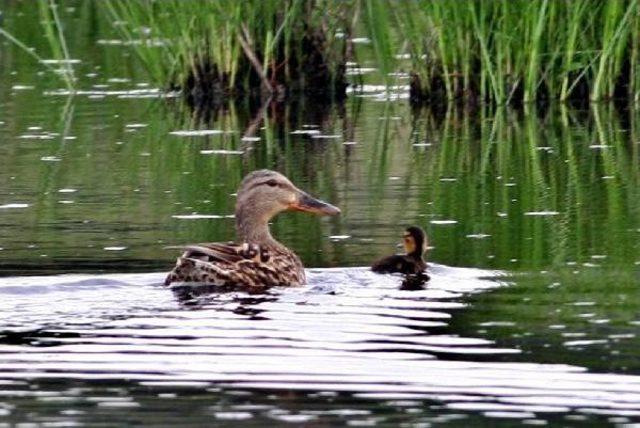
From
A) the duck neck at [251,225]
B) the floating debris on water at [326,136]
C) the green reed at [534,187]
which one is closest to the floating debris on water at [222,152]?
the floating debris on water at [326,136]

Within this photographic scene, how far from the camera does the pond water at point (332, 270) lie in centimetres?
701

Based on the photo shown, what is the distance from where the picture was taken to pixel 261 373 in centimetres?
736

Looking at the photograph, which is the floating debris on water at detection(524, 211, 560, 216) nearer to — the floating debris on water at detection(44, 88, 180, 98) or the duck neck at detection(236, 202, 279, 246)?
the duck neck at detection(236, 202, 279, 246)

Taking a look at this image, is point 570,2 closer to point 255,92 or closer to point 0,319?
point 255,92

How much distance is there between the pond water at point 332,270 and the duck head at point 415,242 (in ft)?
0.71

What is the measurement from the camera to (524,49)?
1698cm

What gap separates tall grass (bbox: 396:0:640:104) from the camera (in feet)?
54.7

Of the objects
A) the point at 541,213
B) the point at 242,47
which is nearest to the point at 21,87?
the point at 242,47

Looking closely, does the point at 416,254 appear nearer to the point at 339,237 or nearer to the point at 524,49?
the point at 339,237

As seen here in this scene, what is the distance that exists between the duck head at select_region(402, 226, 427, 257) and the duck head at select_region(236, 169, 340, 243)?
66 centimetres

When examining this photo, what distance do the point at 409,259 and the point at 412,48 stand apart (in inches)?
311

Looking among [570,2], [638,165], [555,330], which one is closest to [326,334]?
[555,330]

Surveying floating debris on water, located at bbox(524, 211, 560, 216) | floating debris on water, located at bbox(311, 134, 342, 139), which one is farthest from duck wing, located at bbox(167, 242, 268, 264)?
floating debris on water, located at bbox(311, 134, 342, 139)

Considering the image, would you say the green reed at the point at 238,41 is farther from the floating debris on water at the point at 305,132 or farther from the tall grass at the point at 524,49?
the floating debris on water at the point at 305,132
